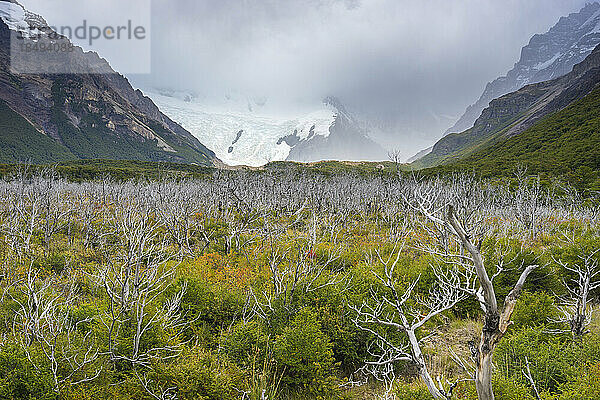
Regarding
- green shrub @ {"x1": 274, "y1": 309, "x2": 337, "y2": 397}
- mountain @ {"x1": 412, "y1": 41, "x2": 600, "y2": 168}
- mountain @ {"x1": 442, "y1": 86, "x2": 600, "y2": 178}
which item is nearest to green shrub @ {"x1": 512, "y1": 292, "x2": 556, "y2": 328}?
green shrub @ {"x1": 274, "y1": 309, "x2": 337, "y2": 397}

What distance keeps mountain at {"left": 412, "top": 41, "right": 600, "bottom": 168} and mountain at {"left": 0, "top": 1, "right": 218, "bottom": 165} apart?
12513cm

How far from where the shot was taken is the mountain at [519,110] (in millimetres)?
87562

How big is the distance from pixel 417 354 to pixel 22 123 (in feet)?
502

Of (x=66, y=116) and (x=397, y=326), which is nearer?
(x=397, y=326)

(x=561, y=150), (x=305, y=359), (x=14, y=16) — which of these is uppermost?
(x=14, y=16)

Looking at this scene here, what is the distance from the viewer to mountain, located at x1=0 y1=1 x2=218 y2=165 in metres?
110

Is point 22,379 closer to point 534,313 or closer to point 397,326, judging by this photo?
point 397,326

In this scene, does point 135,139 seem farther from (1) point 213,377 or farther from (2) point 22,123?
(1) point 213,377

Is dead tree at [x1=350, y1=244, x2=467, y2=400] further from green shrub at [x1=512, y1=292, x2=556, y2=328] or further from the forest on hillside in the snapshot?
green shrub at [x1=512, y1=292, x2=556, y2=328]

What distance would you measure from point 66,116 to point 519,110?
686ft

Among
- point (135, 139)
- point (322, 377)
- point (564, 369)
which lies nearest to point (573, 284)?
point (564, 369)

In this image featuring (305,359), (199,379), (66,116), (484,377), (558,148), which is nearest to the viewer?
(484,377)

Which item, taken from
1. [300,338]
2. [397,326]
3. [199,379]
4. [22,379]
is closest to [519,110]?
[300,338]

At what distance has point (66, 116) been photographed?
455ft
